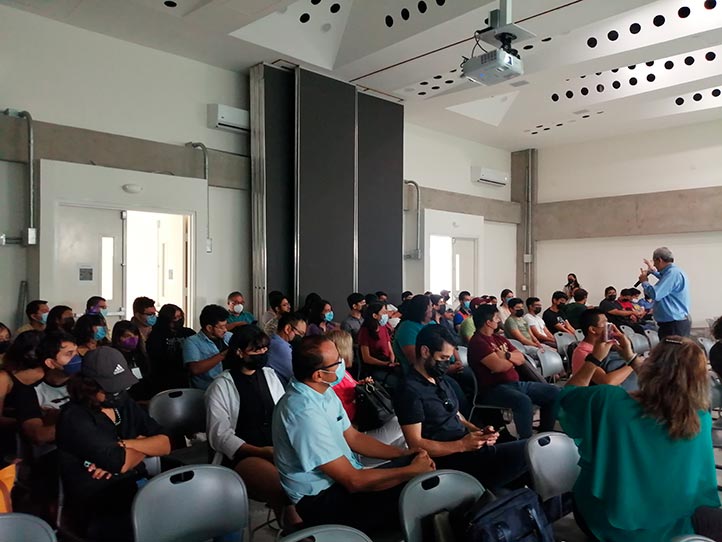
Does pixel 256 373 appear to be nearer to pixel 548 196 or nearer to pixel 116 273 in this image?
pixel 116 273

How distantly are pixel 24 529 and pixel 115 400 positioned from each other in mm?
791

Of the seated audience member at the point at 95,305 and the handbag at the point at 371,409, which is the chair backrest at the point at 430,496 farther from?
the seated audience member at the point at 95,305

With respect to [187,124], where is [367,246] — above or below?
below

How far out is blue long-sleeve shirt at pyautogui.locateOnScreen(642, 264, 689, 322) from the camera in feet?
19.8

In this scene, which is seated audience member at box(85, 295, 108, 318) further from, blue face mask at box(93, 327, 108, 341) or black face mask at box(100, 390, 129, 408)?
black face mask at box(100, 390, 129, 408)

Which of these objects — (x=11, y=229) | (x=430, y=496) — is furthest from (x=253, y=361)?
(x=11, y=229)

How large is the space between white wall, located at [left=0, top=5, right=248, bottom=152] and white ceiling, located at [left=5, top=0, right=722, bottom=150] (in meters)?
0.18

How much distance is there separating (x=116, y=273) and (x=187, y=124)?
7.04 feet

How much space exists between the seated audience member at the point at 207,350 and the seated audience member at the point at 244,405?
87cm

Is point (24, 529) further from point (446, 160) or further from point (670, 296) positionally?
point (446, 160)

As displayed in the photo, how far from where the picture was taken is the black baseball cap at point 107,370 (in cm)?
231

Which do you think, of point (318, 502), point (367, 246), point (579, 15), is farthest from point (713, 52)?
point (318, 502)

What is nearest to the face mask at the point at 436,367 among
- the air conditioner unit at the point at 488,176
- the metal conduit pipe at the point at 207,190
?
the metal conduit pipe at the point at 207,190

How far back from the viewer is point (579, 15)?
5.70 metres
